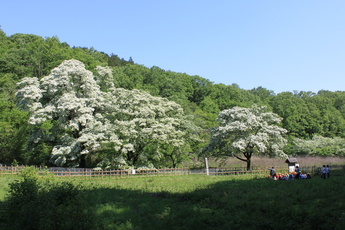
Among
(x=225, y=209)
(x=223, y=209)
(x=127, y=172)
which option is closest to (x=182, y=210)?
(x=223, y=209)

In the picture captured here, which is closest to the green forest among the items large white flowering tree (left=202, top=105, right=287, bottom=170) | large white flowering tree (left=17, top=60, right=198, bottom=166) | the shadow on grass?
large white flowering tree (left=17, top=60, right=198, bottom=166)

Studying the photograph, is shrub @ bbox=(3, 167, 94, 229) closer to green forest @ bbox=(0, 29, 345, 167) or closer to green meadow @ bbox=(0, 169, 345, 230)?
green meadow @ bbox=(0, 169, 345, 230)

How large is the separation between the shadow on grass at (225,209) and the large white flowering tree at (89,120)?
16.6 metres

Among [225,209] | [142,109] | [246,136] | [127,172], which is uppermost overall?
[142,109]

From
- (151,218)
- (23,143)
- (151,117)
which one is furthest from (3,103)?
(151,218)

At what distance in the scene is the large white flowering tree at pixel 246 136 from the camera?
109 ft

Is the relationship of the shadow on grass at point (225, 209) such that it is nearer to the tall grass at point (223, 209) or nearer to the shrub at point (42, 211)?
the tall grass at point (223, 209)

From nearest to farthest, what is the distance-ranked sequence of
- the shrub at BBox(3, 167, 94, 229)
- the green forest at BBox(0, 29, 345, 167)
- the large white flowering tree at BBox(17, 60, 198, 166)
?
the shrub at BBox(3, 167, 94, 229), the large white flowering tree at BBox(17, 60, 198, 166), the green forest at BBox(0, 29, 345, 167)

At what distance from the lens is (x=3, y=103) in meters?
38.3

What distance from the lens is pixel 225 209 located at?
12867 mm

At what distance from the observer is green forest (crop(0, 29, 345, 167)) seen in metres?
35.2

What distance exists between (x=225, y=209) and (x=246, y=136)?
2240cm

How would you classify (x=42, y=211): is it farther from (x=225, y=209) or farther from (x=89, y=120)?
(x=89, y=120)

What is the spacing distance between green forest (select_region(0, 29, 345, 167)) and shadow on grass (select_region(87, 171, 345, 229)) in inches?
697
